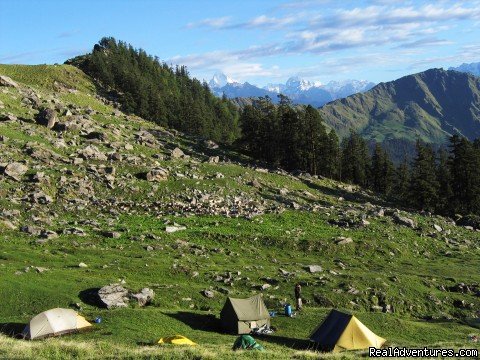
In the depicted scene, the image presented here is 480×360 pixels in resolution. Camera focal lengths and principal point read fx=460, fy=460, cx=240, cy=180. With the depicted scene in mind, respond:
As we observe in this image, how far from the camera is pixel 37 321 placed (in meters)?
29.0

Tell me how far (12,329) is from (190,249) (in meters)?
22.2

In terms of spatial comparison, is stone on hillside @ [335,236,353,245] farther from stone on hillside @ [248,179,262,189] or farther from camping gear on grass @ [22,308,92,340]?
camping gear on grass @ [22,308,92,340]

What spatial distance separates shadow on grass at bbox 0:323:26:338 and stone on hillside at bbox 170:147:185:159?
188 feet

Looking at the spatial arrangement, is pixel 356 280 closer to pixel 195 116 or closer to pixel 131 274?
pixel 131 274

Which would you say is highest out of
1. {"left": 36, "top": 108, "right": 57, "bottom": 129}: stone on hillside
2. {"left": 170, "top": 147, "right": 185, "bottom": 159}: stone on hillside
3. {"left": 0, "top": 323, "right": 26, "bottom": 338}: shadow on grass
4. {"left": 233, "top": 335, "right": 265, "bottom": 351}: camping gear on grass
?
{"left": 36, "top": 108, "right": 57, "bottom": 129}: stone on hillside

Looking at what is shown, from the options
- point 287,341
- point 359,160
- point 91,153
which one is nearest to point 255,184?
point 91,153

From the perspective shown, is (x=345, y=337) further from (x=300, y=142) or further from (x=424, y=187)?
(x=300, y=142)

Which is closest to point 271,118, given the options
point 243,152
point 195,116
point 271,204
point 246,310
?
point 243,152

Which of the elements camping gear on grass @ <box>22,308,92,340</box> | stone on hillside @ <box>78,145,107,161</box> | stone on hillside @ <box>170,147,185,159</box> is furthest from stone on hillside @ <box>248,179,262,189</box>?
camping gear on grass @ <box>22,308,92,340</box>

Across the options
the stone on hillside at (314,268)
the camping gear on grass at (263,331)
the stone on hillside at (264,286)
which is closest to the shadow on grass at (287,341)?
the camping gear on grass at (263,331)

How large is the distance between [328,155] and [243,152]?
21.9 m

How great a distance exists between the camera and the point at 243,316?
32469mm

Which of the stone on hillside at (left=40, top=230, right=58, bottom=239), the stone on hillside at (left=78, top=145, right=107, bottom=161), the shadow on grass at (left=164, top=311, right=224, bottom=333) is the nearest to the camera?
the shadow on grass at (left=164, top=311, right=224, bottom=333)

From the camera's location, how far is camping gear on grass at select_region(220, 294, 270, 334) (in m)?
32.4
